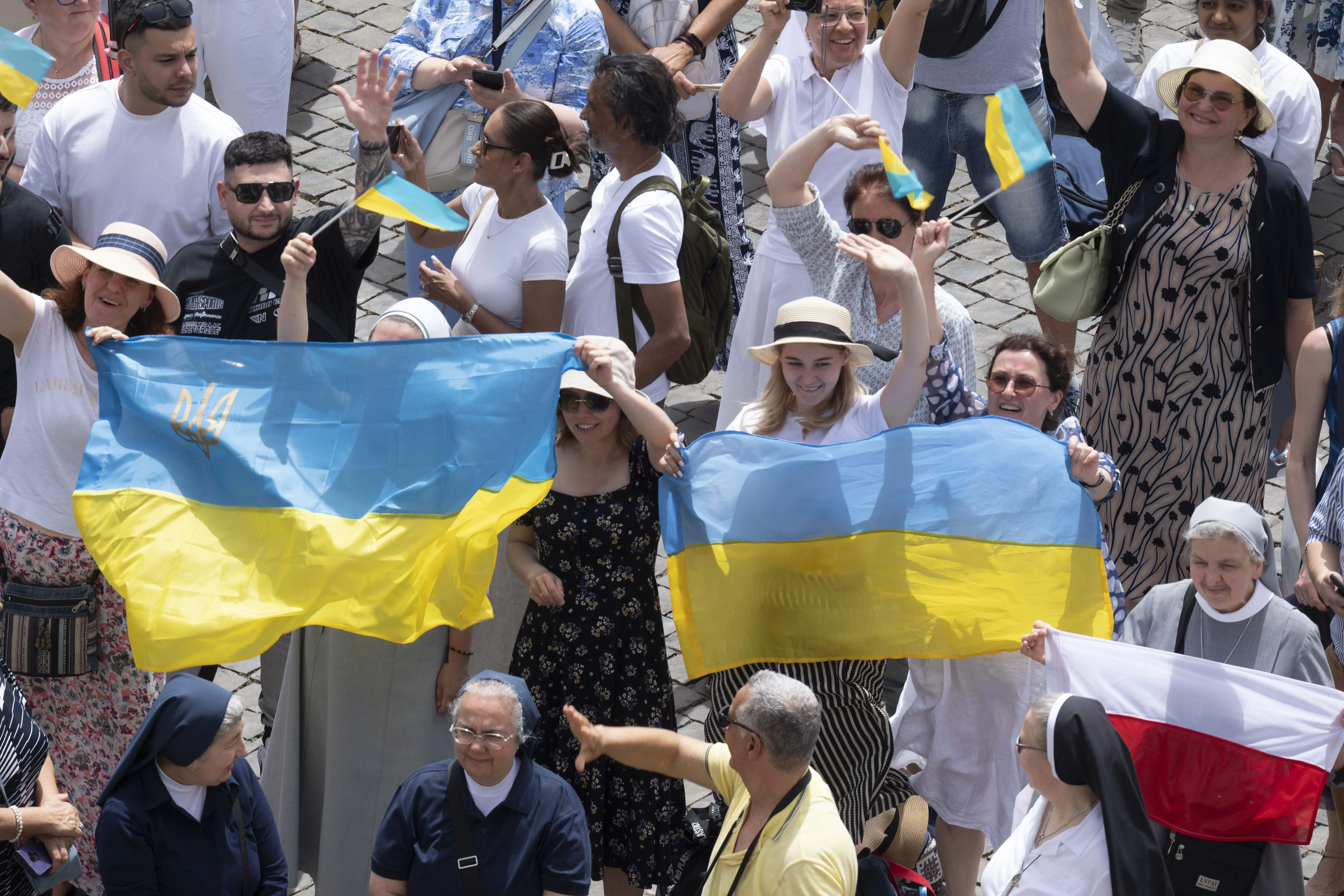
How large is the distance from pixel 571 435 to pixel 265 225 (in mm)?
1523

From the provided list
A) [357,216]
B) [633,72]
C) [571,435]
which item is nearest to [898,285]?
[571,435]

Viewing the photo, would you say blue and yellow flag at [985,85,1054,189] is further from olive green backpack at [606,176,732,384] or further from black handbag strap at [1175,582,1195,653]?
black handbag strap at [1175,582,1195,653]

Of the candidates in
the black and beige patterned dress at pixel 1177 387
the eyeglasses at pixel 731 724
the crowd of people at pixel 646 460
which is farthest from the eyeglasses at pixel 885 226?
the eyeglasses at pixel 731 724

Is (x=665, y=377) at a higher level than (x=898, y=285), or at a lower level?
lower

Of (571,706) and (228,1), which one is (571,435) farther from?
(228,1)

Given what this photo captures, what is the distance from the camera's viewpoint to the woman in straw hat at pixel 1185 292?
6.37 m

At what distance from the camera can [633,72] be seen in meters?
6.76

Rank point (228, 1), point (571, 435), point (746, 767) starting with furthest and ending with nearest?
point (228, 1), point (571, 435), point (746, 767)

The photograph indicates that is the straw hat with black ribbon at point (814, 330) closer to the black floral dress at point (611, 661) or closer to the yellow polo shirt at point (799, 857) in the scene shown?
the black floral dress at point (611, 661)

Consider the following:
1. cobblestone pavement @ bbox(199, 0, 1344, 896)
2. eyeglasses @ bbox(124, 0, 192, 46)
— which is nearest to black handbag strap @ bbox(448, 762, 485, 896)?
cobblestone pavement @ bbox(199, 0, 1344, 896)

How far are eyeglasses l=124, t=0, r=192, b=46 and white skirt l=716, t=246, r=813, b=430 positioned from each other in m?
2.60

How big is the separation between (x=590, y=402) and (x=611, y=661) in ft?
2.99

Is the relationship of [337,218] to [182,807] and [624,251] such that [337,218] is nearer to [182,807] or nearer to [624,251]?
[624,251]

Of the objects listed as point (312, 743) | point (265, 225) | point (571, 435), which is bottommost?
point (312, 743)
